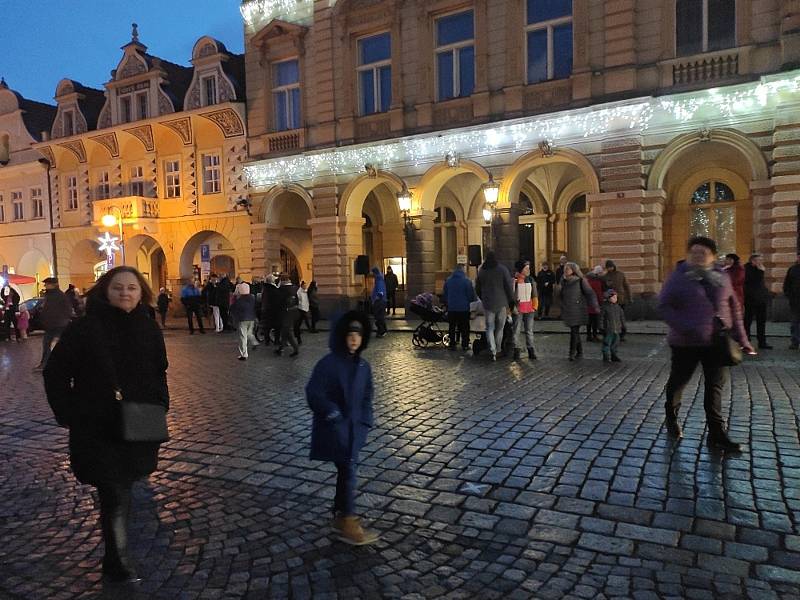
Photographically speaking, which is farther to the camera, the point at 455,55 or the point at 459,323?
the point at 455,55

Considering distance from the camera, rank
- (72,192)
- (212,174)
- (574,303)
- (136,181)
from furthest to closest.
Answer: (72,192) → (136,181) → (212,174) → (574,303)

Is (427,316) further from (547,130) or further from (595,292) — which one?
(547,130)

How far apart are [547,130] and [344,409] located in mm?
16183

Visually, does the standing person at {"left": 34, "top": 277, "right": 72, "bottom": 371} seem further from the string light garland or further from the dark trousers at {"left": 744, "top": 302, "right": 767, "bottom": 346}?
the dark trousers at {"left": 744, "top": 302, "right": 767, "bottom": 346}

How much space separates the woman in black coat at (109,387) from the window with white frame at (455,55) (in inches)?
719

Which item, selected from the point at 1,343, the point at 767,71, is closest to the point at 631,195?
the point at 767,71

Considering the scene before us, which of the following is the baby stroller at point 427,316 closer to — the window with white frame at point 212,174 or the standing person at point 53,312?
the standing person at point 53,312

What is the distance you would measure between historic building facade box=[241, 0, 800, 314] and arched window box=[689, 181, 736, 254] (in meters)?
0.04

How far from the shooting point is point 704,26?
16625 millimetres

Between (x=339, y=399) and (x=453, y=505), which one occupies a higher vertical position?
(x=339, y=399)

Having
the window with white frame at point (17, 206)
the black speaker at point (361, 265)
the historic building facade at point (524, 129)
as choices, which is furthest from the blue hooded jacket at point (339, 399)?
the window with white frame at point (17, 206)

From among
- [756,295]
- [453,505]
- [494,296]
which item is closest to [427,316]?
[494,296]

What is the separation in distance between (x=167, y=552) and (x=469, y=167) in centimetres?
1720

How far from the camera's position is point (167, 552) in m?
3.89
